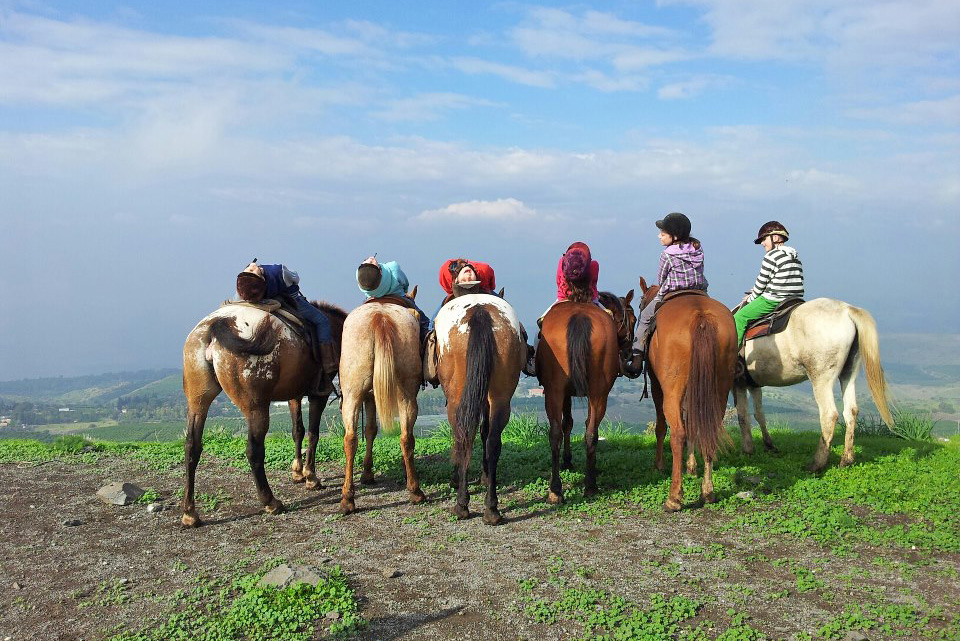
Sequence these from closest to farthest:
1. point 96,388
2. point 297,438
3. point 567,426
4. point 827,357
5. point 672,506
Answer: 1. point 672,506
2. point 827,357
3. point 567,426
4. point 297,438
5. point 96,388

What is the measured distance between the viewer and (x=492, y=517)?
625cm

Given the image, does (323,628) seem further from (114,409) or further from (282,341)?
(114,409)

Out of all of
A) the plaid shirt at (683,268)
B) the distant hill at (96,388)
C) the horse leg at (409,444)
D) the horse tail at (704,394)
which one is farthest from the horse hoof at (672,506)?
the distant hill at (96,388)

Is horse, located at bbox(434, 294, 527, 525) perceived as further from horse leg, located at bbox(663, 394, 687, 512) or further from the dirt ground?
horse leg, located at bbox(663, 394, 687, 512)

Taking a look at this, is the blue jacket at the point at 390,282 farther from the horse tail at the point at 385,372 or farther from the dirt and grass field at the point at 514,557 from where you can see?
the dirt and grass field at the point at 514,557

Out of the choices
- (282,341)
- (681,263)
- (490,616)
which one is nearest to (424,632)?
(490,616)

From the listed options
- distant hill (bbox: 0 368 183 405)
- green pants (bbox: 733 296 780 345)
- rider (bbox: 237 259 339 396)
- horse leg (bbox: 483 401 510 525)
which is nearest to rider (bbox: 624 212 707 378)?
green pants (bbox: 733 296 780 345)

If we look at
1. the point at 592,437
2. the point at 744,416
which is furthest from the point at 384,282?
the point at 744,416

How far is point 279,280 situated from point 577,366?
3443mm

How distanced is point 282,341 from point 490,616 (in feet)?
12.2

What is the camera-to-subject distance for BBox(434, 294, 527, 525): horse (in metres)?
6.29

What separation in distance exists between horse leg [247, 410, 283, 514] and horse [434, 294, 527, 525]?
6.04 feet

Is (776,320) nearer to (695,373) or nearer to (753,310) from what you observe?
(753,310)

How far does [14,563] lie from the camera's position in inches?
217
